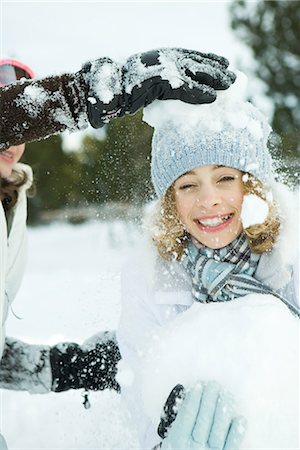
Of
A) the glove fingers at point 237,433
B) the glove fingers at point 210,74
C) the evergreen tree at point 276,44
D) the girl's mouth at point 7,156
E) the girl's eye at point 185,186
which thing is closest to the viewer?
the glove fingers at point 237,433

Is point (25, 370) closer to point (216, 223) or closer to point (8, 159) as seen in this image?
point (8, 159)

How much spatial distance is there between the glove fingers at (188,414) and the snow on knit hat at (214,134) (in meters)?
0.68

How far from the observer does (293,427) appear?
5.61 feet

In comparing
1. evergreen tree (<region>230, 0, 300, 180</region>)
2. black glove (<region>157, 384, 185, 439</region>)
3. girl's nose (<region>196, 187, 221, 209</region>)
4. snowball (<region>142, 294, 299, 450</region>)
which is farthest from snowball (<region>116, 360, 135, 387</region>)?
evergreen tree (<region>230, 0, 300, 180</region>)

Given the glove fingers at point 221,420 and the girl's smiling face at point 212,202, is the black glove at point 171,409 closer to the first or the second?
the glove fingers at point 221,420

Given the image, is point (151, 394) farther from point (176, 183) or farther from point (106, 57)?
point (106, 57)

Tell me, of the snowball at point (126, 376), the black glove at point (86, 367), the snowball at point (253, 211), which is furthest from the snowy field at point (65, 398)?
the snowball at point (253, 211)

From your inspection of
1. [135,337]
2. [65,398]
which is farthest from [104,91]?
[65,398]

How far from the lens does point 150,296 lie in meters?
2.19

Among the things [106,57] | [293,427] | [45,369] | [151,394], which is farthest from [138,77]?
[45,369]

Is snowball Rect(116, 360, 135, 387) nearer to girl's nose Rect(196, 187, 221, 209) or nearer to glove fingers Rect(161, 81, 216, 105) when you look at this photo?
girl's nose Rect(196, 187, 221, 209)

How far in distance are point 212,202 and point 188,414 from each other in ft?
2.06

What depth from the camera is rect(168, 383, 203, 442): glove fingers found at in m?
1.74

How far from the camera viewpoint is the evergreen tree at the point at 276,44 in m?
14.8
